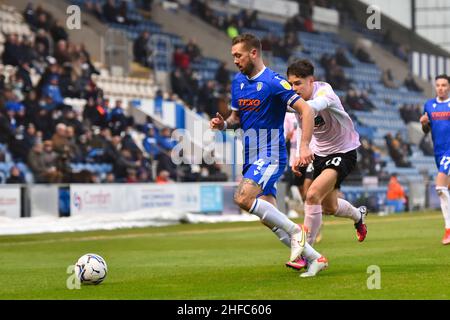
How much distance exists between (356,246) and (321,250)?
86 cm

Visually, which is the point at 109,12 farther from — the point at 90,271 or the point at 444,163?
the point at 90,271

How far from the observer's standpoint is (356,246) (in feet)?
50.0

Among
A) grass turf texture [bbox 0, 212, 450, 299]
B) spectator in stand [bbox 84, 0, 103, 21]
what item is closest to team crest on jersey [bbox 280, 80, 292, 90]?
grass turf texture [bbox 0, 212, 450, 299]

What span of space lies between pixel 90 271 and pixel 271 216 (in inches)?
74.8

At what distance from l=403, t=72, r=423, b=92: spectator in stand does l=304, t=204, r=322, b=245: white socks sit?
40241 mm

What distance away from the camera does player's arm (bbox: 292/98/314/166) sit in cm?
953

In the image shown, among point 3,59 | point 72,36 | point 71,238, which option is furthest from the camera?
point 72,36

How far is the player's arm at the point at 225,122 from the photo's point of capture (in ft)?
34.7

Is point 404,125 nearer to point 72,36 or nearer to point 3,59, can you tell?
point 72,36

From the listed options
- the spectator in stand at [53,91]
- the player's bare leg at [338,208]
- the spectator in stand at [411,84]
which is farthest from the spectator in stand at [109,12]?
the player's bare leg at [338,208]

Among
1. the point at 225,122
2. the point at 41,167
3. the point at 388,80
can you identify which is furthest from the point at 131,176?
the point at 388,80

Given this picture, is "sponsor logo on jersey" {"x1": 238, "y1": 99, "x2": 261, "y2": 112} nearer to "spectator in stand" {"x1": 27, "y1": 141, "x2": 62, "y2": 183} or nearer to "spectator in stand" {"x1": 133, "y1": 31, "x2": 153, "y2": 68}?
"spectator in stand" {"x1": 27, "y1": 141, "x2": 62, "y2": 183}
